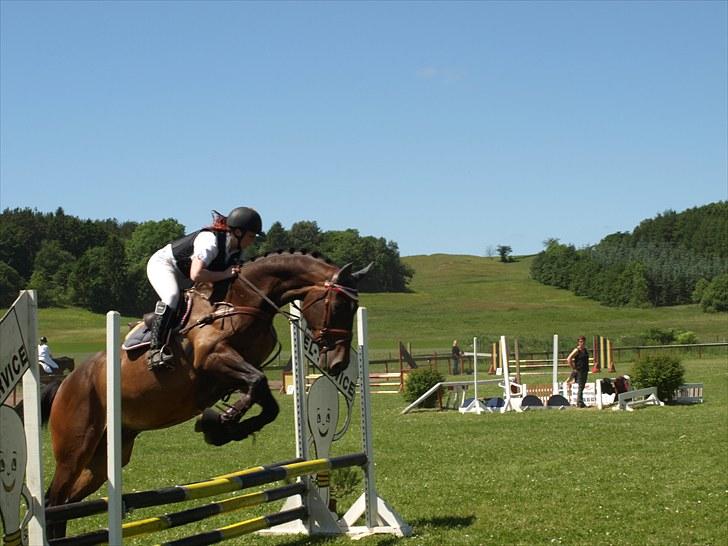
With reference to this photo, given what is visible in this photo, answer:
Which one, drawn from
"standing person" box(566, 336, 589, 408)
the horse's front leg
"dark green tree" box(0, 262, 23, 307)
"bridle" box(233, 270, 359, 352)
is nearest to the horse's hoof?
the horse's front leg

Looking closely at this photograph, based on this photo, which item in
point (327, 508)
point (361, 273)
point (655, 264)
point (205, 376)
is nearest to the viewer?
point (205, 376)

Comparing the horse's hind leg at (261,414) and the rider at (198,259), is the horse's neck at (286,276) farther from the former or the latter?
the horse's hind leg at (261,414)

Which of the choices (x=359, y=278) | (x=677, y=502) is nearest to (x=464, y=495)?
(x=677, y=502)

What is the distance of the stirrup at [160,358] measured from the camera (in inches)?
250

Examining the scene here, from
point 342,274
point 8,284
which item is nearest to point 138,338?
point 342,274

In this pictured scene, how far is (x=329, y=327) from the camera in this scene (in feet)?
22.3

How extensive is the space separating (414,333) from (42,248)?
29.9m

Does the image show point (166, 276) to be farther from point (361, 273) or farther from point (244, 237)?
point (361, 273)

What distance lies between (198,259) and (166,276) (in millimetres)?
292

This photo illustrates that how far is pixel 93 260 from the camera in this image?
65.2m

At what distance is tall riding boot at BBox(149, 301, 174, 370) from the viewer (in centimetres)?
636

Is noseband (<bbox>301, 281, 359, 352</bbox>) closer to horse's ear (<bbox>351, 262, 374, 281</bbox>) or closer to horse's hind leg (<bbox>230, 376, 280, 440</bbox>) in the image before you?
horse's ear (<bbox>351, 262, 374, 281</bbox>)

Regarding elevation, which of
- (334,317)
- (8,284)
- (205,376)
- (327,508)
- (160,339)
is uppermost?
(8,284)

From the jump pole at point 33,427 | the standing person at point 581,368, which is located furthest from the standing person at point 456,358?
the jump pole at point 33,427
